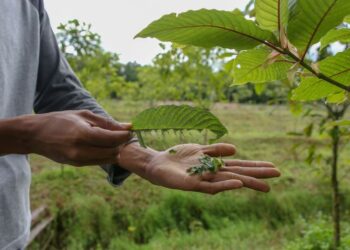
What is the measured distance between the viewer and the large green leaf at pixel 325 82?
581mm

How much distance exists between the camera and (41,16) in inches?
52.4

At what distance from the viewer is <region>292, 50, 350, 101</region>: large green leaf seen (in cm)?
58

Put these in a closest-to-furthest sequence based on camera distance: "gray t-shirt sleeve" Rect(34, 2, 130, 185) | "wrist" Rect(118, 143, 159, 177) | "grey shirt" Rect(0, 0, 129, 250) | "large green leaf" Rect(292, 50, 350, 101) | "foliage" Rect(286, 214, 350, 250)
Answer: "large green leaf" Rect(292, 50, 350, 101)
"wrist" Rect(118, 143, 159, 177)
"grey shirt" Rect(0, 0, 129, 250)
"gray t-shirt sleeve" Rect(34, 2, 130, 185)
"foliage" Rect(286, 214, 350, 250)

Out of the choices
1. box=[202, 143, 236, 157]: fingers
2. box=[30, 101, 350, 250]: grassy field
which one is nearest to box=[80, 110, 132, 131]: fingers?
box=[202, 143, 236, 157]: fingers

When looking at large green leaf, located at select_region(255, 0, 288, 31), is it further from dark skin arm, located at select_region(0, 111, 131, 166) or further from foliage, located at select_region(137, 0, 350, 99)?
dark skin arm, located at select_region(0, 111, 131, 166)

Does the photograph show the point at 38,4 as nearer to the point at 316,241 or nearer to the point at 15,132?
the point at 15,132

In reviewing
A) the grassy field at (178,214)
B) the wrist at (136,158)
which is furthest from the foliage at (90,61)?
the wrist at (136,158)

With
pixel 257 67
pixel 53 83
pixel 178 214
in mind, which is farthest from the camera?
pixel 178 214

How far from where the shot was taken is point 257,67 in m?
0.59

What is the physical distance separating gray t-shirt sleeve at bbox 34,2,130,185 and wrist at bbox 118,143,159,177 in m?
0.24

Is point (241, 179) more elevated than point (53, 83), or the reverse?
point (53, 83)

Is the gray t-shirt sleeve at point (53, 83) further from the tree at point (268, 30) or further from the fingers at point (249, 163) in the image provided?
the tree at point (268, 30)

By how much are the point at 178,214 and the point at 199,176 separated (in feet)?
14.0

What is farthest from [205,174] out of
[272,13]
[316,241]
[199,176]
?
[316,241]
